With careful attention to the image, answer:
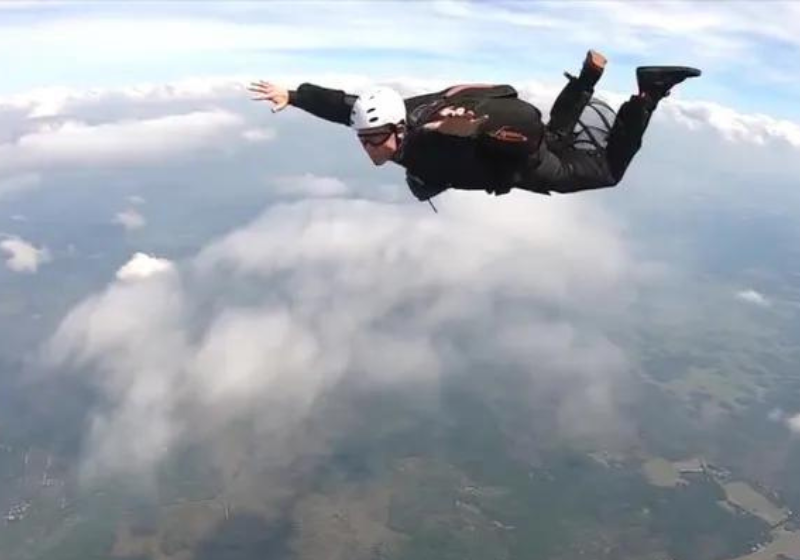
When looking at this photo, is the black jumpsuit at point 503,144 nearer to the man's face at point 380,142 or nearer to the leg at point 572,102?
the leg at point 572,102

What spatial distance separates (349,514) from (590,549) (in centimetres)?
6456

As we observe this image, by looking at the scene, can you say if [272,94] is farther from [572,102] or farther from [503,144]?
→ [572,102]

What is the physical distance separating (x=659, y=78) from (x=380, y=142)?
9.92ft

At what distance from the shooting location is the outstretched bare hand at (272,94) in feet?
23.5

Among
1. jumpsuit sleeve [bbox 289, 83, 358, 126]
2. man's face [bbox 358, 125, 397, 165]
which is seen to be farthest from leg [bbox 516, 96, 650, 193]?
jumpsuit sleeve [bbox 289, 83, 358, 126]

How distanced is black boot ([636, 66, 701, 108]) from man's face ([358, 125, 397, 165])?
2750mm

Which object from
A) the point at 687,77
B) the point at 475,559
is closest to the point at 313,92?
the point at 687,77

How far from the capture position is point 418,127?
6457 millimetres

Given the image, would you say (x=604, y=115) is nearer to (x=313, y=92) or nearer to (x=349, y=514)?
(x=313, y=92)

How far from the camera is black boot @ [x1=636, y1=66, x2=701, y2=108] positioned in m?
7.16

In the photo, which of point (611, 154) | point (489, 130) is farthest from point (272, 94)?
point (611, 154)

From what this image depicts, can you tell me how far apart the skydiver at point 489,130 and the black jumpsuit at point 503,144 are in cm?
1

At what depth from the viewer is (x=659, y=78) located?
7293mm

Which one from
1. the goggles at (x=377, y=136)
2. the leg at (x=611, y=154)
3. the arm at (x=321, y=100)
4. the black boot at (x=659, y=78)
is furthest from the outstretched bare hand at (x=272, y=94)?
the black boot at (x=659, y=78)
